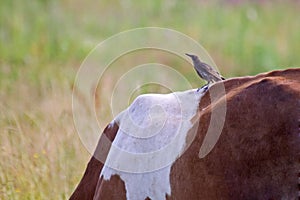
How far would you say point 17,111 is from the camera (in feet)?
17.0

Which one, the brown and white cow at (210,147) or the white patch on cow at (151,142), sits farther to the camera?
the white patch on cow at (151,142)

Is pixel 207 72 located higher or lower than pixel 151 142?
higher

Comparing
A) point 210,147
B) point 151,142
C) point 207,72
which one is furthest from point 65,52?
point 210,147

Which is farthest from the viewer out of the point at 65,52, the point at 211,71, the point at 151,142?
the point at 65,52

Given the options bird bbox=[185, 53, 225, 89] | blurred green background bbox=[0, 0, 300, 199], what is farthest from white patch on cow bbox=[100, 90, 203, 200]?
blurred green background bbox=[0, 0, 300, 199]

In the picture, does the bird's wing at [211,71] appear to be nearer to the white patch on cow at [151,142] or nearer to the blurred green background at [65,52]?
the white patch on cow at [151,142]

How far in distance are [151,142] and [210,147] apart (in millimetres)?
337

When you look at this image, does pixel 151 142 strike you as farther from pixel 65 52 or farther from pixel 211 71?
pixel 65 52

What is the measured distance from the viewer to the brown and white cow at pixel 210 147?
7.93 ft

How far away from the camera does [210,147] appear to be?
2.57m

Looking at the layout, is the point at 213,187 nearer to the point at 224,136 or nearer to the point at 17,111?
the point at 224,136

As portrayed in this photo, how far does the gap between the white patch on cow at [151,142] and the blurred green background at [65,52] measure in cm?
104

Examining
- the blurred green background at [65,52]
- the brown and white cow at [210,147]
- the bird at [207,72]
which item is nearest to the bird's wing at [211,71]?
the bird at [207,72]

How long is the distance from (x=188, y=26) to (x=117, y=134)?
7.47 meters
